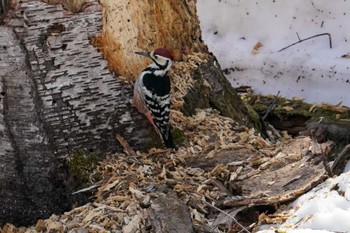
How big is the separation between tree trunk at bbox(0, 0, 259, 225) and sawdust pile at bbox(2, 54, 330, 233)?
0.58 feet

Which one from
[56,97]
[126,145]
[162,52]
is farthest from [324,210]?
[56,97]

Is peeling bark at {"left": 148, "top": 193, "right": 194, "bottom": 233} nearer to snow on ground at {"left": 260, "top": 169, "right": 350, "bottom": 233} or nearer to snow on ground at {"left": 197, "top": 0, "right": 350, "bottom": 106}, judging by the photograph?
snow on ground at {"left": 260, "top": 169, "right": 350, "bottom": 233}

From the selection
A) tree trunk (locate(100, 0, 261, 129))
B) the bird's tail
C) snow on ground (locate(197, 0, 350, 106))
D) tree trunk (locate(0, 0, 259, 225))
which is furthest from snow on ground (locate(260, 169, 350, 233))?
snow on ground (locate(197, 0, 350, 106))

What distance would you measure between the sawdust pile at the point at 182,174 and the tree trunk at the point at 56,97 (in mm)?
177

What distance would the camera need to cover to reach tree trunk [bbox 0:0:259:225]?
4.05m

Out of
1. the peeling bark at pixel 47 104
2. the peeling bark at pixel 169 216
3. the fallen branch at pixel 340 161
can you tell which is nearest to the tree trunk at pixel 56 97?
the peeling bark at pixel 47 104

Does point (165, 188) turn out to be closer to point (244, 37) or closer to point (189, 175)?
point (189, 175)

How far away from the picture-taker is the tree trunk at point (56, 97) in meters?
4.05

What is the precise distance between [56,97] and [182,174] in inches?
32.9

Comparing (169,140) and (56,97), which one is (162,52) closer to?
(169,140)

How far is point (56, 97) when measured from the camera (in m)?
4.14

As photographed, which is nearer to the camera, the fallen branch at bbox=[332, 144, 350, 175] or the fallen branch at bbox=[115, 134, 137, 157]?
Answer: the fallen branch at bbox=[332, 144, 350, 175]

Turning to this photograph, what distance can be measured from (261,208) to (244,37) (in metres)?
3.64

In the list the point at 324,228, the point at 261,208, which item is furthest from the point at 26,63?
the point at 324,228
